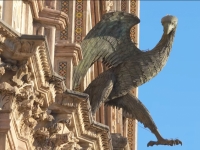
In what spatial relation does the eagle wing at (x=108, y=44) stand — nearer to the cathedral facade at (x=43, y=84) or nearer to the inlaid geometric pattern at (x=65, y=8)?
the cathedral facade at (x=43, y=84)

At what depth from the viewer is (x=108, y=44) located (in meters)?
27.8

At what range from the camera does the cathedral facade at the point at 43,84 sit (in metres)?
21.2

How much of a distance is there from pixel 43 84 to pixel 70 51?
5154 mm

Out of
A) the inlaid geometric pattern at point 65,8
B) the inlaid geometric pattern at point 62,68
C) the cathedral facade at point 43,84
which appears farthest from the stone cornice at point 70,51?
the inlaid geometric pattern at point 65,8

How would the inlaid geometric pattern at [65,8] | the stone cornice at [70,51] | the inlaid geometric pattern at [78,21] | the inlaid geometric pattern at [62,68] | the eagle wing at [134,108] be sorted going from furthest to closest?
the inlaid geometric pattern at [78,21]
the inlaid geometric pattern at [65,8]
the eagle wing at [134,108]
the inlaid geometric pattern at [62,68]
the stone cornice at [70,51]

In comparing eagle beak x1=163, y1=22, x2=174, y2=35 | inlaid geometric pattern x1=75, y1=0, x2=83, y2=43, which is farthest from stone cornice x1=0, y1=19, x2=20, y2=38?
inlaid geometric pattern x1=75, y1=0, x2=83, y2=43

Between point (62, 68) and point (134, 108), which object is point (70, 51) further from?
point (134, 108)

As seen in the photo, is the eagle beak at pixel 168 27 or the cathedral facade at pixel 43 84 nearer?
the cathedral facade at pixel 43 84

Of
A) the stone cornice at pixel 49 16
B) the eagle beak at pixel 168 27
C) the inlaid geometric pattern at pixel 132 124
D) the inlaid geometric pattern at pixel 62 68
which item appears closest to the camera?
the stone cornice at pixel 49 16

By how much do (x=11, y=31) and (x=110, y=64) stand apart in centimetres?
703

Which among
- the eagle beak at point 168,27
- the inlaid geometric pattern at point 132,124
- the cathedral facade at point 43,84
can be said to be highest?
the inlaid geometric pattern at point 132,124

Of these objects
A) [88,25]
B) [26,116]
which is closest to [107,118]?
[88,25]

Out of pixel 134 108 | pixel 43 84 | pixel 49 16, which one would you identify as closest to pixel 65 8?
pixel 134 108

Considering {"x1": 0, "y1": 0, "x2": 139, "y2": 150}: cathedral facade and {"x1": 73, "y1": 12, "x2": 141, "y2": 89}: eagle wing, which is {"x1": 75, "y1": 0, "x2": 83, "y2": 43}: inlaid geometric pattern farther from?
{"x1": 73, "y1": 12, "x2": 141, "y2": 89}: eagle wing
